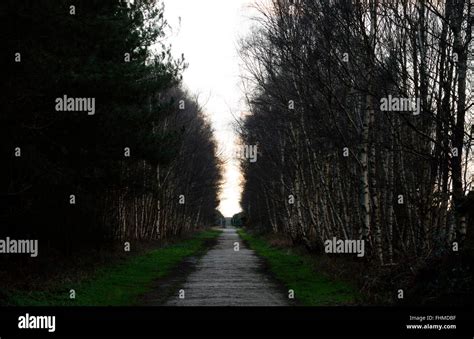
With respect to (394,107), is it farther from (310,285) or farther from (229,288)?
(229,288)

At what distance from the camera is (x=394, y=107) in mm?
13039

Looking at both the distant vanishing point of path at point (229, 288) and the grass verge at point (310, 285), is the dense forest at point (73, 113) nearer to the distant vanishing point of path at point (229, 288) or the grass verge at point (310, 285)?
the distant vanishing point of path at point (229, 288)

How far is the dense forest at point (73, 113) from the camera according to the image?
1465 centimetres

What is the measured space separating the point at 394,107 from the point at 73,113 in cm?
859

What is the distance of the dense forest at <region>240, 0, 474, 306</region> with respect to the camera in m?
10.9

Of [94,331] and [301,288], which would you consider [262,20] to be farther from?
[94,331]

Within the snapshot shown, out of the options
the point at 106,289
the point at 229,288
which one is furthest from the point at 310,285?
the point at 106,289

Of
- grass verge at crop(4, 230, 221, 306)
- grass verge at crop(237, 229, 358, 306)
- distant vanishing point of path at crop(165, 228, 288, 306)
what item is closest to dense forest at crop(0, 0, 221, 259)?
grass verge at crop(4, 230, 221, 306)

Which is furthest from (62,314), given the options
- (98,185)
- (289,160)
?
(289,160)

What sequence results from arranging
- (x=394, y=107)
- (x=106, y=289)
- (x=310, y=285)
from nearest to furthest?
(x=394, y=107)
(x=106, y=289)
(x=310, y=285)

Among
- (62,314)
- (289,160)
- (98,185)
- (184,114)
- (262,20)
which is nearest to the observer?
(62,314)

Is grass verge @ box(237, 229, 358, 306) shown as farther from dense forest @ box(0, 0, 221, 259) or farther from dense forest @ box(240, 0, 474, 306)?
dense forest @ box(0, 0, 221, 259)

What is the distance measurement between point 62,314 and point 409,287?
6.51 meters

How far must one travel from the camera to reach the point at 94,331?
28.4ft
